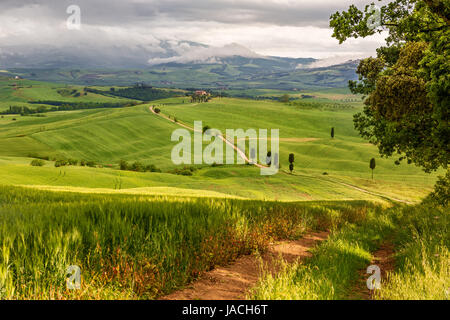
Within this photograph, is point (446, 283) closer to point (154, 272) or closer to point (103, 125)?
point (154, 272)

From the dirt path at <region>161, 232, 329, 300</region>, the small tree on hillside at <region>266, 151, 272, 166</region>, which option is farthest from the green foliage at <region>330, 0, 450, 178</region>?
the small tree on hillside at <region>266, 151, 272, 166</region>

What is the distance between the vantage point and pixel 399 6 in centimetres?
2028

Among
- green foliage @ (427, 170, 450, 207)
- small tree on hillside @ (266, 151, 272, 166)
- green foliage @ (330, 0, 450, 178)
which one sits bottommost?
small tree on hillside @ (266, 151, 272, 166)

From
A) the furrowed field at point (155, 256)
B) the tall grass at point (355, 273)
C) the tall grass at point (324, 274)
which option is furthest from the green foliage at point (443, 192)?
the furrowed field at point (155, 256)

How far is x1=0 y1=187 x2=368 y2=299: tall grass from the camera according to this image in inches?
198

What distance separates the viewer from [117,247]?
20.0 ft

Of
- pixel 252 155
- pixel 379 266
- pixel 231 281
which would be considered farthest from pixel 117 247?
pixel 252 155

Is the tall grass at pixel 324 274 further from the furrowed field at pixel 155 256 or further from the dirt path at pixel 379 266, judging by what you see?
the dirt path at pixel 379 266

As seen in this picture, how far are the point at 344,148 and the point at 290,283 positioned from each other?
167 meters

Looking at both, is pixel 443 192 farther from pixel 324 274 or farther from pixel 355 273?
pixel 324 274

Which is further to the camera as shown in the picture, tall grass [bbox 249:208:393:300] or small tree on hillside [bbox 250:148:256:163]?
small tree on hillside [bbox 250:148:256:163]

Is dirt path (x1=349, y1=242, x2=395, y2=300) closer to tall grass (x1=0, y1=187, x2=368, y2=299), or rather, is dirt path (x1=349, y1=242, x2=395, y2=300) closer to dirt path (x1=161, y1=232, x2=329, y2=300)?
dirt path (x1=161, y1=232, x2=329, y2=300)

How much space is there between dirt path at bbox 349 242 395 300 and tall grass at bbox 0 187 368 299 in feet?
8.45
